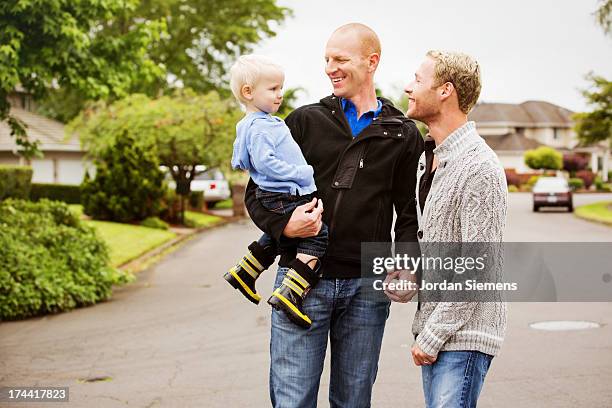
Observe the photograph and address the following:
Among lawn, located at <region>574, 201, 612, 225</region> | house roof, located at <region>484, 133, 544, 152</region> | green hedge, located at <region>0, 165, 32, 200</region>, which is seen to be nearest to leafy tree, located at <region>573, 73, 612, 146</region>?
lawn, located at <region>574, 201, 612, 225</region>

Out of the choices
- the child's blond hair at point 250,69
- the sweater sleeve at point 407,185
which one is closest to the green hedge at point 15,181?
the child's blond hair at point 250,69

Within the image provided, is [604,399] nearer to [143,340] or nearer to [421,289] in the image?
[421,289]

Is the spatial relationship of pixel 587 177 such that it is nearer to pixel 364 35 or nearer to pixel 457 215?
pixel 364 35

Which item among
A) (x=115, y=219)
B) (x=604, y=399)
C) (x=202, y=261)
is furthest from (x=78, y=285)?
(x=115, y=219)

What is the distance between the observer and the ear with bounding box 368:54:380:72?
4090 millimetres

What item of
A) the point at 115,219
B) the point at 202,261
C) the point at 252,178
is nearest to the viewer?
the point at 252,178

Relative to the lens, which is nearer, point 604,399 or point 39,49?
point 604,399

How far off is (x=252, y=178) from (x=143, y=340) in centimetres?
650

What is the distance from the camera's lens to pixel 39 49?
45.7 feet

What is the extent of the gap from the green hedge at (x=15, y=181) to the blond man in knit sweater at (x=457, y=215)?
22.5 m

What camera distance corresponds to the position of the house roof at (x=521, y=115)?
95.1 meters

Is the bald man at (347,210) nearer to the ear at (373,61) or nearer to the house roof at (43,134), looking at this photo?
the ear at (373,61)

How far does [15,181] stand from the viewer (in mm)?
26234

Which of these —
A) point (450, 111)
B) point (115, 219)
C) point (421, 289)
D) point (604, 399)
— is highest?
point (450, 111)
